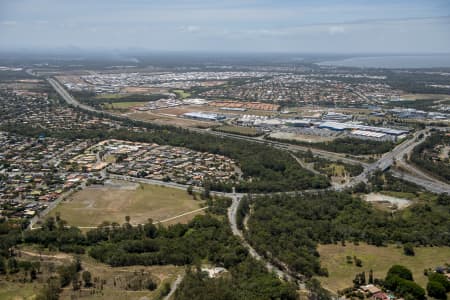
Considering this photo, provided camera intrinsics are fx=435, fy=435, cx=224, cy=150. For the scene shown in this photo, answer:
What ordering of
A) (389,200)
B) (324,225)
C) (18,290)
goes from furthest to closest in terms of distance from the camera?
(389,200) < (324,225) < (18,290)

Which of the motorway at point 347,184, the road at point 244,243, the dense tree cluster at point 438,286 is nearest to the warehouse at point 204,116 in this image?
the motorway at point 347,184

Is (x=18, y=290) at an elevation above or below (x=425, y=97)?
below

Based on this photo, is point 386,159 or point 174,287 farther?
point 386,159

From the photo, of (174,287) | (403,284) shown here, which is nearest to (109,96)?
(174,287)

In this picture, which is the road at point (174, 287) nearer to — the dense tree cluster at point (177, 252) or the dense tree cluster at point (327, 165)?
the dense tree cluster at point (177, 252)

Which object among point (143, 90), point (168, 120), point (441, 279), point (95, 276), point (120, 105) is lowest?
point (95, 276)

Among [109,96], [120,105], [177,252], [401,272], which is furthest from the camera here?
[109,96]

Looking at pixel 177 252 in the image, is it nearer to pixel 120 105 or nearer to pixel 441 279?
pixel 441 279

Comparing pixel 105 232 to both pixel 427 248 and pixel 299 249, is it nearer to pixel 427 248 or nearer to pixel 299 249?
pixel 299 249

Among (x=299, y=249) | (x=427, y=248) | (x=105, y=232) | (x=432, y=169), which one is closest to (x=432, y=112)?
(x=432, y=169)
